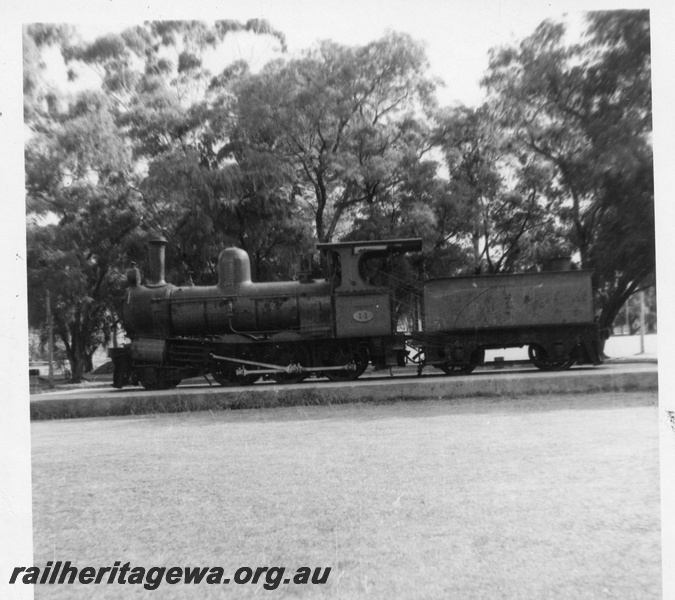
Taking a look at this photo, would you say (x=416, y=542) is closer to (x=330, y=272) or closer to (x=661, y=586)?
(x=661, y=586)

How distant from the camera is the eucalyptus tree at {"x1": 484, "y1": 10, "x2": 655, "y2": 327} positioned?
15.2 ft

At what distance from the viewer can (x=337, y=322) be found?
868 centimetres

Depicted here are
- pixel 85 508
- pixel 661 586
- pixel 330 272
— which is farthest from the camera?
pixel 330 272

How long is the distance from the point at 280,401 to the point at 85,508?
341cm

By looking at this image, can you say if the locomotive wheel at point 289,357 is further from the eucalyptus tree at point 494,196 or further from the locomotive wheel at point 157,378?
the eucalyptus tree at point 494,196

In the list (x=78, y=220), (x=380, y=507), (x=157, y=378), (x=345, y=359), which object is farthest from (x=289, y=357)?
(x=380, y=507)

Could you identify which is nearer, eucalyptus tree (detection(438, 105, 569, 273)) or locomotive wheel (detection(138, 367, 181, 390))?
eucalyptus tree (detection(438, 105, 569, 273))

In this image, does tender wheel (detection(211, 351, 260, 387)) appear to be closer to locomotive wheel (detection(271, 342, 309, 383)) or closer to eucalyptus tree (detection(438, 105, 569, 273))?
locomotive wheel (detection(271, 342, 309, 383))

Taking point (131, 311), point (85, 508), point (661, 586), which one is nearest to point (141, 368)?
point (131, 311)

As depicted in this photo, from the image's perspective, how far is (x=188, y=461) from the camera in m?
4.32

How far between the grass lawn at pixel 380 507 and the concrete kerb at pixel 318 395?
Result: 1383mm

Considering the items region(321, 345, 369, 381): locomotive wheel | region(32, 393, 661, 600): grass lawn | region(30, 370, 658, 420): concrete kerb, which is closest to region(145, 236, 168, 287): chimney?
region(30, 370, 658, 420): concrete kerb

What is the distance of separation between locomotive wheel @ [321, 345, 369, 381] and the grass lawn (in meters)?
3.67

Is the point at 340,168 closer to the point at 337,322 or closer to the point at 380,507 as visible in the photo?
the point at 337,322
